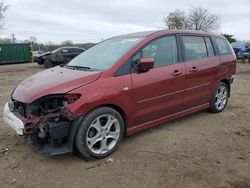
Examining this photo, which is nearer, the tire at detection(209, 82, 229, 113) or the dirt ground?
the dirt ground

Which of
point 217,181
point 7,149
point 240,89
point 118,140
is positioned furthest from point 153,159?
point 240,89

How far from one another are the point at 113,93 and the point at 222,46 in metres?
3.19

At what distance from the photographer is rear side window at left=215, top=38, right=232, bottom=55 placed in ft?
19.2

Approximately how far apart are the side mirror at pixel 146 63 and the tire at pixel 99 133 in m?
0.76

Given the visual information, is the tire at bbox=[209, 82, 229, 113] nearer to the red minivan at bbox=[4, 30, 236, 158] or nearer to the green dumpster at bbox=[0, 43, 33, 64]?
the red minivan at bbox=[4, 30, 236, 158]

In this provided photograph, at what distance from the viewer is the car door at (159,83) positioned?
4.20 metres

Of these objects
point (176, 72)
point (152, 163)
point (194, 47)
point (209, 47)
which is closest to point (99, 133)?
point (152, 163)

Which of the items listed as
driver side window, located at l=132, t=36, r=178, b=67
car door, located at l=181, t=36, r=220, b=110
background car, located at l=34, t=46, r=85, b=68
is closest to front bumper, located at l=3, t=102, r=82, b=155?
driver side window, located at l=132, t=36, r=178, b=67

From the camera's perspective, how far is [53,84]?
3.73 metres

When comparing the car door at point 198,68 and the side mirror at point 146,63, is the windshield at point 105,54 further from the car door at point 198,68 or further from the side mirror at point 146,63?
the car door at point 198,68

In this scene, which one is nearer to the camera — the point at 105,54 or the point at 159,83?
the point at 159,83

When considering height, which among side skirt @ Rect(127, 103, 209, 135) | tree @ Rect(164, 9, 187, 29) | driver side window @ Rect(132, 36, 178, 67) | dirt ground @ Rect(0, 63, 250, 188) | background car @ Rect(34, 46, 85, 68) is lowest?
dirt ground @ Rect(0, 63, 250, 188)

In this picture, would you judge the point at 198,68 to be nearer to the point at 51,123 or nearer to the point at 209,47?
the point at 209,47

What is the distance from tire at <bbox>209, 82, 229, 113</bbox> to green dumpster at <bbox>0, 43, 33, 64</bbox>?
75.2 ft
